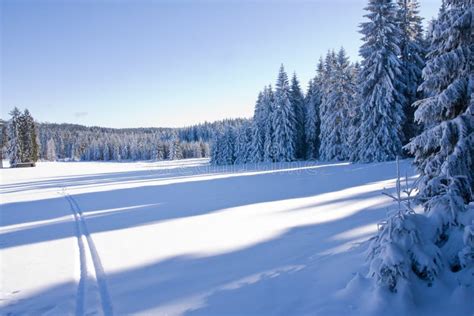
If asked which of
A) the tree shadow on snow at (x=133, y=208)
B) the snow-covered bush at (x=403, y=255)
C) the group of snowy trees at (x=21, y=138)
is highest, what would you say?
the group of snowy trees at (x=21, y=138)

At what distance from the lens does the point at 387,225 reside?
12.0 feet

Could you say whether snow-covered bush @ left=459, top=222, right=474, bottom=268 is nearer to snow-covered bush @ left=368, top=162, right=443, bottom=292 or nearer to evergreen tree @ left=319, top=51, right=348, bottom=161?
snow-covered bush @ left=368, top=162, right=443, bottom=292

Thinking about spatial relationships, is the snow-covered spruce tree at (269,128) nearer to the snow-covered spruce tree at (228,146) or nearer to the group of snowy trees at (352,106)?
the group of snowy trees at (352,106)

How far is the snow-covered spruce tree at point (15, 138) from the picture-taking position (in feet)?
167

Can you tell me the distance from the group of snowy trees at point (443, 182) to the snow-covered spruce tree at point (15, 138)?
61941mm

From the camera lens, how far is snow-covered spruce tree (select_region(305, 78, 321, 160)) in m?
35.8

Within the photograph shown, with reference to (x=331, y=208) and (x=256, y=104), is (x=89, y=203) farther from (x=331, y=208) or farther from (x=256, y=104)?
(x=256, y=104)

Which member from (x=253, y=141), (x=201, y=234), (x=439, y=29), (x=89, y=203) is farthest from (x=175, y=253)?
(x=253, y=141)

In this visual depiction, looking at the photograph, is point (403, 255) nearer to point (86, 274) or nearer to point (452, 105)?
point (452, 105)

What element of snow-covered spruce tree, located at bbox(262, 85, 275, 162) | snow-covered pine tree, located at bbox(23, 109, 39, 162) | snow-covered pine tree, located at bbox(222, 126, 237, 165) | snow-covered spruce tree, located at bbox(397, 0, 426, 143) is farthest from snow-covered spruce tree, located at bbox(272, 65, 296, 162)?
snow-covered pine tree, located at bbox(23, 109, 39, 162)

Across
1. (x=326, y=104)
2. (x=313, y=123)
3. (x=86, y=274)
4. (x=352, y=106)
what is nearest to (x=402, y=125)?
(x=352, y=106)

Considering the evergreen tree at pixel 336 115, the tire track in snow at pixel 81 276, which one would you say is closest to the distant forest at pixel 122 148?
the evergreen tree at pixel 336 115

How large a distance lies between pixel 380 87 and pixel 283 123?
16.1m

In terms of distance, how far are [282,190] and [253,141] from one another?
27665 millimetres
